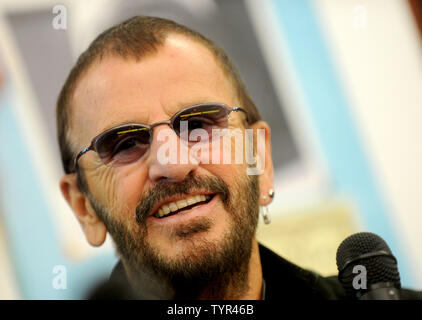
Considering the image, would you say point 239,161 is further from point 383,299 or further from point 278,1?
point 278,1

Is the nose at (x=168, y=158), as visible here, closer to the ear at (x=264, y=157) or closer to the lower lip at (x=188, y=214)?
the lower lip at (x=188, y=214)

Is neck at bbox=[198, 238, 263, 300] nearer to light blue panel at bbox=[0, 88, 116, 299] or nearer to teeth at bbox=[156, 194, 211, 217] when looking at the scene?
teeth at bbox=[156, 194, 211, 217]

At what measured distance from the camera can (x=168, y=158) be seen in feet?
3.72

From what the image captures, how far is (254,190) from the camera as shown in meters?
1.30

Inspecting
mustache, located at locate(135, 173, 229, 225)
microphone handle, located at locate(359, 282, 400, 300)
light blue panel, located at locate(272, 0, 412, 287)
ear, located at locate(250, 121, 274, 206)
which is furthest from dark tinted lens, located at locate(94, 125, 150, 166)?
light blue panel, located at locate(272, 0, 412, 287)

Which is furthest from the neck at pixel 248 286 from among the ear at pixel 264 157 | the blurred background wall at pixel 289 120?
the blurred background wall at pixel 289 120

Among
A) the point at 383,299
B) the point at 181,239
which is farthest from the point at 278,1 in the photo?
the point at 383,299

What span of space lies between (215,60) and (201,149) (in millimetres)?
324

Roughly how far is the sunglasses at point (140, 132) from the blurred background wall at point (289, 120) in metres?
0.39

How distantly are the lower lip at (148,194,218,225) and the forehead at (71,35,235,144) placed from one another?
25 cm

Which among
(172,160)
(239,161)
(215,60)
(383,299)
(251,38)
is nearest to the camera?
(383,299)

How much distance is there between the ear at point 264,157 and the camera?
1.37 meters

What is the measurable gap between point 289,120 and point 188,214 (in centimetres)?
73

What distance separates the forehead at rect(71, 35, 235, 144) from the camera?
1207 millimetres
